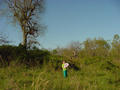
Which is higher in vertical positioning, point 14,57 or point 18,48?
point 18,48

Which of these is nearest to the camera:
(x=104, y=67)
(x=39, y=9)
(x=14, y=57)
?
(x=14, y=57)

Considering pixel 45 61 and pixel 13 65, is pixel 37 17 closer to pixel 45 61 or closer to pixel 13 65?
pixel 45 61

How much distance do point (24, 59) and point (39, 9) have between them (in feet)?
38.6

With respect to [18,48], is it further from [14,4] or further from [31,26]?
[14,4]

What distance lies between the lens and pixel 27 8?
17.1 m

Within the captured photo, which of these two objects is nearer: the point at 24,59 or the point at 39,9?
the point at 24,59

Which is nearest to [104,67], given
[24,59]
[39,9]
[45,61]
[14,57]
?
[45,61]

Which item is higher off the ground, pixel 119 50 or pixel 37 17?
pixel 37 17

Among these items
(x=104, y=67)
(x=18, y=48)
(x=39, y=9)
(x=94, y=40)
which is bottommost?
(x=104, y=67)

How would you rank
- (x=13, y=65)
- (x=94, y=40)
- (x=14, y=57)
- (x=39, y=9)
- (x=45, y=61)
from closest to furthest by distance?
(x=13, y=65), (x=14, y=57), (x=45, y=61), (x=39, y=9), (x=94, y=40)

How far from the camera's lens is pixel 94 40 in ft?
143

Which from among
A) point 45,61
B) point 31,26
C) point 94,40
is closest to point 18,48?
point 45,61

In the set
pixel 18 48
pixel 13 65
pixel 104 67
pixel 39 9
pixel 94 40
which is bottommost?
pixel 104 67

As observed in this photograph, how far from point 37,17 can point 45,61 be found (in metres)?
10.5
